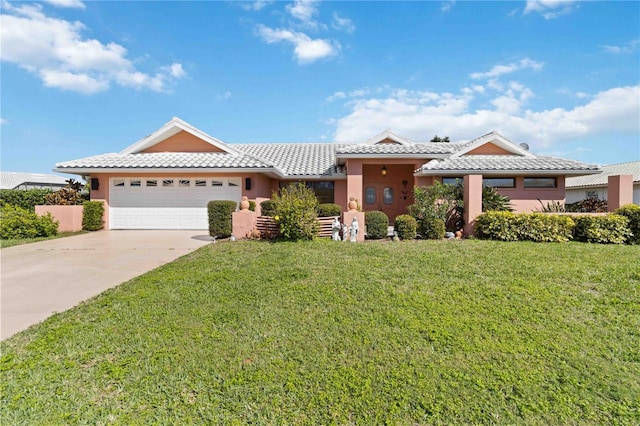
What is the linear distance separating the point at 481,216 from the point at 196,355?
10762mm

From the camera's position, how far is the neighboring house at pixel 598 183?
2756cm

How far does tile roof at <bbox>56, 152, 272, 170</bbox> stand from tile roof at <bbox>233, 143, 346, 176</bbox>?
1.80m

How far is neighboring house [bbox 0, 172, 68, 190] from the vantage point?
39.4 meters

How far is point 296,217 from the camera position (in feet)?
32.7

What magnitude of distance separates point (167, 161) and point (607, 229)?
1859cm

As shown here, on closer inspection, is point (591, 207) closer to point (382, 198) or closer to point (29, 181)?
point (382, 198)

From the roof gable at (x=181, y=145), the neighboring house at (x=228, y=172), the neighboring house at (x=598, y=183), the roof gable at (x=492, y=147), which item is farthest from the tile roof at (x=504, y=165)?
the neighboring house at (x=598, y=183)

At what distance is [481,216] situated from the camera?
11.3 meters

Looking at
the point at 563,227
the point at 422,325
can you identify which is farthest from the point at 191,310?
the point at 563,227

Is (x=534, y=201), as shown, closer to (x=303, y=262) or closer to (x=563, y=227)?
(x=563, y=227)

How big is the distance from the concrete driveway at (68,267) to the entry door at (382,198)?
10366 mm

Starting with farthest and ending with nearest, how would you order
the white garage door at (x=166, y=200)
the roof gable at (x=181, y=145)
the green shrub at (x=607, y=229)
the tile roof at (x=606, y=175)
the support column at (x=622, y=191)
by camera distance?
the tile roof at (x=606, y=175), the roof gable at (x=181, y=145), the white garage door at (x=166, y=200), the support column at (x=622, y=191), the green shrub at (x=607, y=229)

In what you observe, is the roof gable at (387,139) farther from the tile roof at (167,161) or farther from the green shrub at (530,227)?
the green shrub at (530,227)

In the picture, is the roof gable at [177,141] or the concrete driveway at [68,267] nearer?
the concrete driveway at [68,267]
